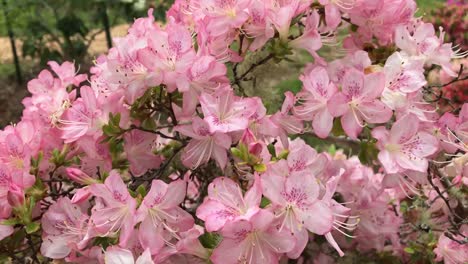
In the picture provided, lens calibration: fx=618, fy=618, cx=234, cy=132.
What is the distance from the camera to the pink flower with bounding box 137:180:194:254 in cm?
98

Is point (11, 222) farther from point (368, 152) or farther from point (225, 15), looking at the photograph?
point (368, 152)

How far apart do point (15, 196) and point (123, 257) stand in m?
0.24

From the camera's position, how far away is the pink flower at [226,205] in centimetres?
90

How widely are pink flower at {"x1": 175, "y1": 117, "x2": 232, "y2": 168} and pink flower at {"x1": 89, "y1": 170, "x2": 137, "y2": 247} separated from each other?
0.48 feet

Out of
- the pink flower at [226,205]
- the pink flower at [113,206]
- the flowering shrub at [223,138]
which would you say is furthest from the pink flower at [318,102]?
the pink flower at [113,206]

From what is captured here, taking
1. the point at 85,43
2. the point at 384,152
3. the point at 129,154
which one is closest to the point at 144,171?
the point at 129,154

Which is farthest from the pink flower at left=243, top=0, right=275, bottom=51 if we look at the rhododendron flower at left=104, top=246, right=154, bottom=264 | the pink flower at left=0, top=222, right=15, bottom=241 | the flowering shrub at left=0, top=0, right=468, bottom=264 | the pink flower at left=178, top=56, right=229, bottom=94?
the pink flower at left=0, top=222, right=15, bottom=241

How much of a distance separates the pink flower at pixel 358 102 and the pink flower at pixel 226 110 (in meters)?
0.15

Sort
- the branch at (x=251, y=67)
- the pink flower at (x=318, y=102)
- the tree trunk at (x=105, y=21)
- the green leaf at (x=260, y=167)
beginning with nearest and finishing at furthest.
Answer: the green leaf at (x=260, y=167), the pink flower at (x=318, y=102), the branch at (x=251, y=67), the tree trunk at (x=105, y=21)

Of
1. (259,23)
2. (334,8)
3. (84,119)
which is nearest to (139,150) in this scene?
(84,119)

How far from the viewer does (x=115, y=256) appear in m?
0.95

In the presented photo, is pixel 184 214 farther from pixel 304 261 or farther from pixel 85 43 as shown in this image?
pixel 85 43

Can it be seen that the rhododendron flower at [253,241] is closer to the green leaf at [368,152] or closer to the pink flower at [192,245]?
the pink flower at [192,245]

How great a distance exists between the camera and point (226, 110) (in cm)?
105
